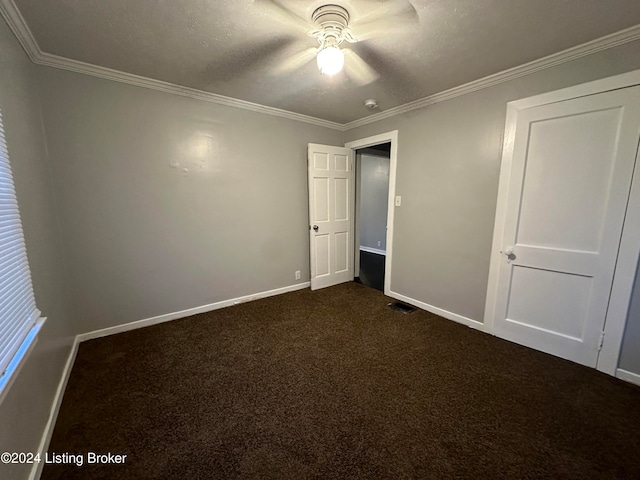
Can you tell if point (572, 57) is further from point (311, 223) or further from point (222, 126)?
point (222, 126)

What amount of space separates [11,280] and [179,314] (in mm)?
1826

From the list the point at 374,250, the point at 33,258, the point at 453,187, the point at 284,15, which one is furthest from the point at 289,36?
the point at 374,250

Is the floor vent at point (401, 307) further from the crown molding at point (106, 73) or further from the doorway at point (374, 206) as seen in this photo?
the crown molding at point (106, 73)

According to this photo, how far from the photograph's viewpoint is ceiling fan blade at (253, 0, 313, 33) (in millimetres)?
1444

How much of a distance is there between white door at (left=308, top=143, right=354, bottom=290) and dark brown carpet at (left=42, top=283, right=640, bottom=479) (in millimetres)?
1393

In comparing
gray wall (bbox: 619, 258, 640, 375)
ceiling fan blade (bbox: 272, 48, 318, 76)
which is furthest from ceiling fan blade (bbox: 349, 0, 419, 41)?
gray wall (bbox: 619, 258, 640, 375)

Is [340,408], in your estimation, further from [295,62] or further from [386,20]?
[295,62]

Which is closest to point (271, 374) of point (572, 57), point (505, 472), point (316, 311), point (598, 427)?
point (316, 311)

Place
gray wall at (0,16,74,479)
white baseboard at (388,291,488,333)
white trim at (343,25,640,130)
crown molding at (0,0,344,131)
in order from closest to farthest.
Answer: gray wall at (0,16,74,479) < crown molding at (0,0,344,131) < white trim at (343,25,640,130) < white baseboard at (388,291,488,333)

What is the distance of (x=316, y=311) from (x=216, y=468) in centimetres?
185

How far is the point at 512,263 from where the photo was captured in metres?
2.32

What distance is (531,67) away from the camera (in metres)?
2.07

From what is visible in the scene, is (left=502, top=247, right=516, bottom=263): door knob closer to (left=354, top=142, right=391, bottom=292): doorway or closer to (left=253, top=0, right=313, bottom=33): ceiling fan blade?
(left=253, top=0, right=313, bottom=33): ceiling fan blade

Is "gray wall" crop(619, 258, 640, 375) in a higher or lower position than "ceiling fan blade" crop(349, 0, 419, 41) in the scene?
lower
